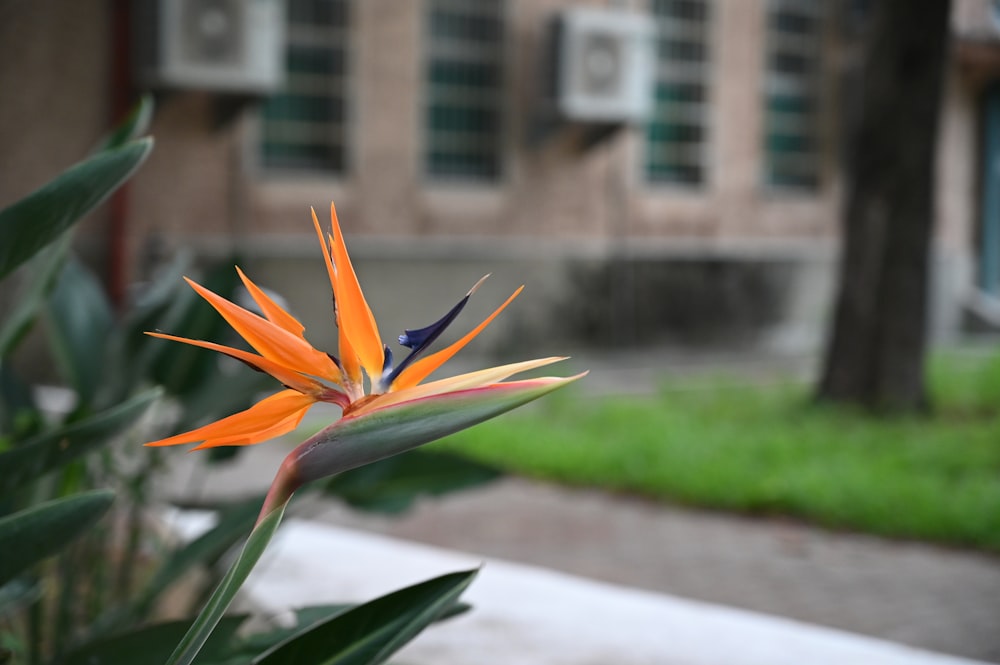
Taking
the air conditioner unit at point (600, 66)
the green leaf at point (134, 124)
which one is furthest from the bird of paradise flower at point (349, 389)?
the air conditioner unit at point (600, 66)

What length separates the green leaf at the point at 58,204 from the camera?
46.8 inches

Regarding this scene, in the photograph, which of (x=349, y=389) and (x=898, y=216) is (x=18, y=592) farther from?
(x=898, y=216)

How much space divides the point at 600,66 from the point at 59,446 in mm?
11303

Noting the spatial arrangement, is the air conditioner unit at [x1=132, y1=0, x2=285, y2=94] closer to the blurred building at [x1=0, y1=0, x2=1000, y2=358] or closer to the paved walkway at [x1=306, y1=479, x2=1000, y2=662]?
the blurred building at [x1=0, y1=0, x2=1000, y2=358]

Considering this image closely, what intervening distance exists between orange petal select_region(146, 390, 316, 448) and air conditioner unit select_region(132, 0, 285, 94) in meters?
9.73

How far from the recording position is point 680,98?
1382cm

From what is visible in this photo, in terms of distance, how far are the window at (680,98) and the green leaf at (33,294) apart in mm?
12326

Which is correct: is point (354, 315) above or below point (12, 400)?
above

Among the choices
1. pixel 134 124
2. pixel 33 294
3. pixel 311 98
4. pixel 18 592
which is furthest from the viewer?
pixel 311 98

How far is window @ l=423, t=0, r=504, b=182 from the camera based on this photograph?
12281 mm

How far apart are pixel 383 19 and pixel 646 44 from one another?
298 centimetres

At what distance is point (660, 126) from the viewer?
13.7m

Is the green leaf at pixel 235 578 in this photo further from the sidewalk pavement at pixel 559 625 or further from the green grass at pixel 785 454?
the green grass at pixel 785 454

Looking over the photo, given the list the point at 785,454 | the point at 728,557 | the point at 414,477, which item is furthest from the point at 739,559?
the point at 414,477
